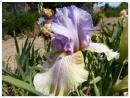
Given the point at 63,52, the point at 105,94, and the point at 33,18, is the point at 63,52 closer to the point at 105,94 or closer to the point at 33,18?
the point at 105,94

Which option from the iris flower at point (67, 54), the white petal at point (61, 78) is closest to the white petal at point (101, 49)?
the iris flower at point (67, 54)

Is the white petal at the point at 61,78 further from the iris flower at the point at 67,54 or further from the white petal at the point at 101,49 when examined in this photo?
the white petal at the point at 101,49

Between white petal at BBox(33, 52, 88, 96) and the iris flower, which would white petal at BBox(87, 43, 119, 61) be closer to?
the iris flower

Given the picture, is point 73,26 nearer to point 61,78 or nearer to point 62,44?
point 62,44

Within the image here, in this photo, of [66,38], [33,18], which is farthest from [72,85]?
[33,18]

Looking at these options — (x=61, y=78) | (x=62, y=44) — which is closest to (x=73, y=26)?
(x=62, y=44)

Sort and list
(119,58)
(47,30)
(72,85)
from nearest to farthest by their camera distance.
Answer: (72,85), (119,58), (47,30)

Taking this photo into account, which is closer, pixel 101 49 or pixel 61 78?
pixel 61 78

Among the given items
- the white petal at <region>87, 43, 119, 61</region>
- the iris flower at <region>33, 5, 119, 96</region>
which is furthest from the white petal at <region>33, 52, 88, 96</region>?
the white petal at <region>87, 43, 119, 61</region>
